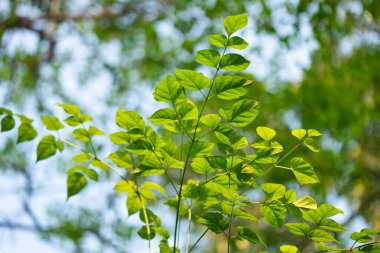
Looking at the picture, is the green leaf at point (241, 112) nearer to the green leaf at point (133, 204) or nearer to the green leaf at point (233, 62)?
the green leaf at point (233, 62)

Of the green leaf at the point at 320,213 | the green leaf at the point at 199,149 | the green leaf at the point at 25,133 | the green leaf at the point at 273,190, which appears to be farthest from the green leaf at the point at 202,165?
the green leaf at the point at 25,133

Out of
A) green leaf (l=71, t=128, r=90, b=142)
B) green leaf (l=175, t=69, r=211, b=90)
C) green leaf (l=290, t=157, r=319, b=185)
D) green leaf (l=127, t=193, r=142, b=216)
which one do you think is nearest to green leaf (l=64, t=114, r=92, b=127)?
green leaf (l=71, t=128, r=90, b=142)

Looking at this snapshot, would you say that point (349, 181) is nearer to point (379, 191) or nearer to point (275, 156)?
point (379, 191)

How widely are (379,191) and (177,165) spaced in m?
Answer: 5.91

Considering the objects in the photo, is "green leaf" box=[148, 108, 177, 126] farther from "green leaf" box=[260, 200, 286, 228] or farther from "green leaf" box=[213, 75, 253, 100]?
"green leaf" box=[260, 200, 286, 228]

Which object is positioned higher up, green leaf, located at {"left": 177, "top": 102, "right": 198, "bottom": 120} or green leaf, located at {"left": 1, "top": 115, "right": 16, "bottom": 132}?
green leaf, located at {"left": 1, "top": 115, "right": 16, "bottom": 132}

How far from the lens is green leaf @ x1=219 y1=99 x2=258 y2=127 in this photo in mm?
1006

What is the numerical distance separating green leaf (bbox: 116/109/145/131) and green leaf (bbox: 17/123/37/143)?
0.32 metres

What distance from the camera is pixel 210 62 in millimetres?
1019

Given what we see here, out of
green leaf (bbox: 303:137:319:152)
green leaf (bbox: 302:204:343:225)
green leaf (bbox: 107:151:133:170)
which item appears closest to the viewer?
green leaf (bbox: 302:204:343:225)

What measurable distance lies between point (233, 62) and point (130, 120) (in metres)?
0.27

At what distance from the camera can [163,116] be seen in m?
1.02

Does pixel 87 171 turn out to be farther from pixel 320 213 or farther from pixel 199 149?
pixel 320 213

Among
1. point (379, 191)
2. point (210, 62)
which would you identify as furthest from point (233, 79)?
point (379, 191)
